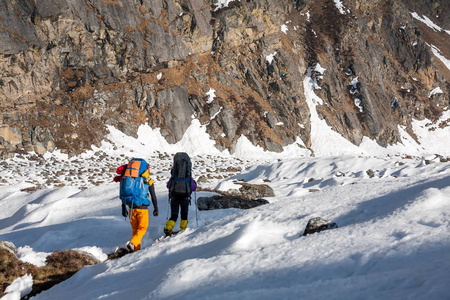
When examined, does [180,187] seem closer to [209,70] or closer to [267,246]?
[267,246]

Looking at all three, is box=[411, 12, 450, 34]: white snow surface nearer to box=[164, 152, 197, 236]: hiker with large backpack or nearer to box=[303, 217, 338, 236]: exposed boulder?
box=[164, 152, 197, 236]: hiker with large backpack

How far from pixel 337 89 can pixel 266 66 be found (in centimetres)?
1293

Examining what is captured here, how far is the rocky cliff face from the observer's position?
28.6 m

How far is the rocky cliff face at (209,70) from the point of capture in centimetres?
2862

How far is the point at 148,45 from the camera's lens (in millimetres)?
36938

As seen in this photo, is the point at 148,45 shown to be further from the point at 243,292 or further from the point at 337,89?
the point at 243,292

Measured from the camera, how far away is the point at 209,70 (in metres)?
40.7

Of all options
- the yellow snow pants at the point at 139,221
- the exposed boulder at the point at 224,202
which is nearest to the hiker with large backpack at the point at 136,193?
the yellow snow pants at the point at 139,221

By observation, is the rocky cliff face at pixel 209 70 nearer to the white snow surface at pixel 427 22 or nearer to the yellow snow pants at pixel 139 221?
the white snow surface at pixel 427 22

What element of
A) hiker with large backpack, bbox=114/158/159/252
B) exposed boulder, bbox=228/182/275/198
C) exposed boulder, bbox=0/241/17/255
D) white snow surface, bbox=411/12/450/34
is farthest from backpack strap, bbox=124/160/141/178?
white snow surface, bbox=411/12/450/34

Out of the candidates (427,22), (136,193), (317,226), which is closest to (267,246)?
(317,226)

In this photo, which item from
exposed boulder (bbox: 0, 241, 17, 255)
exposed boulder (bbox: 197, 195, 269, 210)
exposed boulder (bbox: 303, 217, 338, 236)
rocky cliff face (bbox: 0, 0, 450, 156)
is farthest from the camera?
rocky cliff face (bbox: 0, 0, 450, 156)

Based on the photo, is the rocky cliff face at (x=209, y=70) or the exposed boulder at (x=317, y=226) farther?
the rocky cliff face at (x=209, y=70)

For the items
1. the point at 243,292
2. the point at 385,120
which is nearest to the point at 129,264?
the point at 243,292
